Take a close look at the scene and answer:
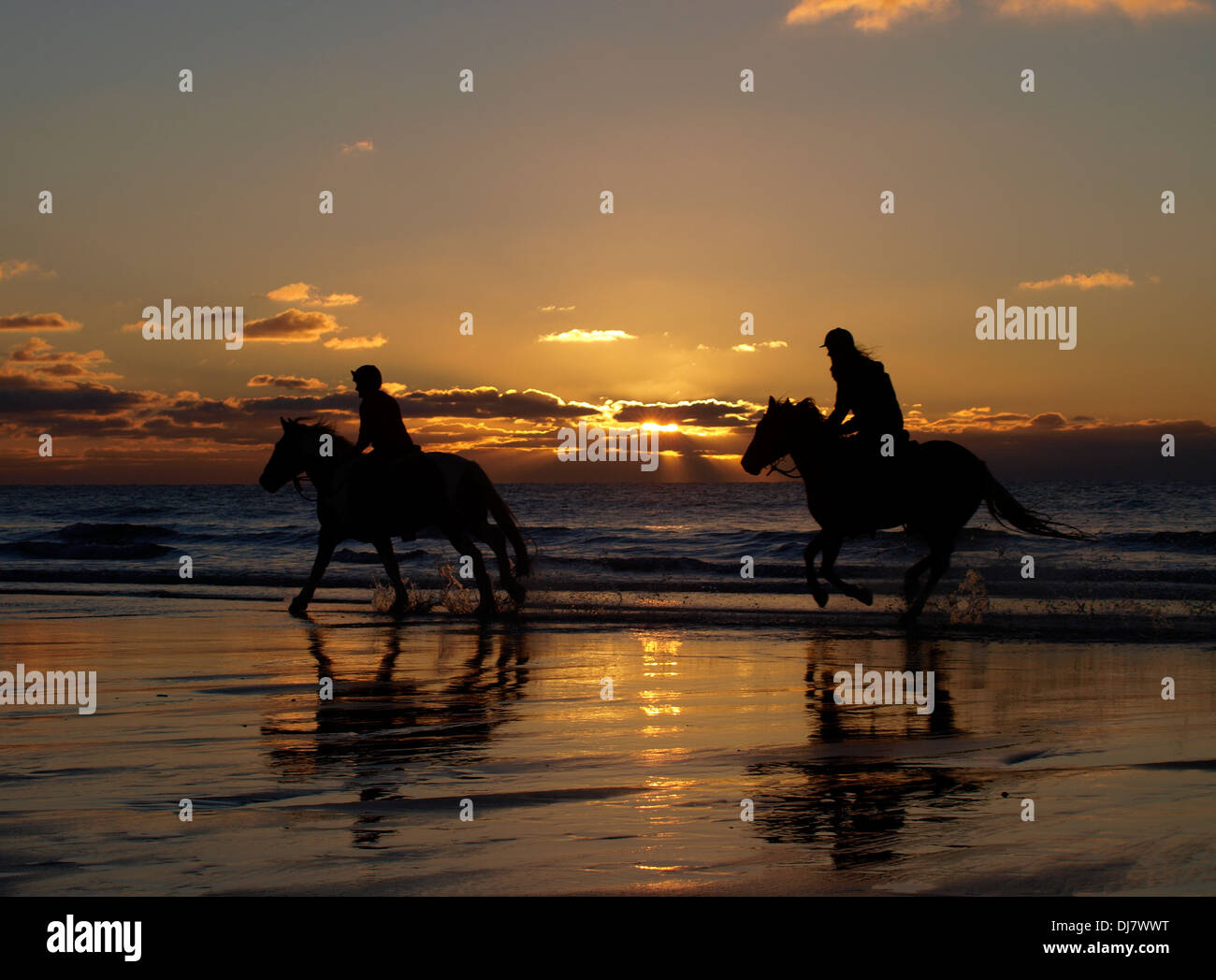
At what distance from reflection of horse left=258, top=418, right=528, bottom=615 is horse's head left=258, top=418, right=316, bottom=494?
0.01 metres

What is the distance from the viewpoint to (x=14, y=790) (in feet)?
15.9

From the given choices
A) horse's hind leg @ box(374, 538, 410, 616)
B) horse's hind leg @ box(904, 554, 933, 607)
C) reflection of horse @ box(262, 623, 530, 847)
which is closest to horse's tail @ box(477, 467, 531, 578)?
horse's hind leg @ box(374, 538, 410, 616)

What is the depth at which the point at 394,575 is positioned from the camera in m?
13.6

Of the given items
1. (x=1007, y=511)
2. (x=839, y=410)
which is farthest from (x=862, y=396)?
(x=1007, y=511)

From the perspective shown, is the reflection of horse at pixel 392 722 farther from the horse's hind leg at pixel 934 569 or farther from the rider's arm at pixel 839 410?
the horse's hind leg at pixel 934 569

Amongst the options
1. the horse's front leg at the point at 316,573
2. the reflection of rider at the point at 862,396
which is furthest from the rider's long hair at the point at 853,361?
the horse's front leg at the point at 316,573

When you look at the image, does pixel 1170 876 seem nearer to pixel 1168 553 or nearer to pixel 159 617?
pixel 159 617

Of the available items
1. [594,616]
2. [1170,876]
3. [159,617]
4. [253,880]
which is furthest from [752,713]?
[159,617]

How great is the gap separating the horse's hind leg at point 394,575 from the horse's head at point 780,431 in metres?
4.28

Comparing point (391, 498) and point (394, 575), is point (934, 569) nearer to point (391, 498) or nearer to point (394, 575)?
point (391, 498)

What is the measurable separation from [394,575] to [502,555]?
129cm

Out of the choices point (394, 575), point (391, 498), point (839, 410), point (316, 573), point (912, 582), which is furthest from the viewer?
point (394, 575)

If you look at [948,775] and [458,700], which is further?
[458,700]

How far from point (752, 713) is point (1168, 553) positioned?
1040 inches
